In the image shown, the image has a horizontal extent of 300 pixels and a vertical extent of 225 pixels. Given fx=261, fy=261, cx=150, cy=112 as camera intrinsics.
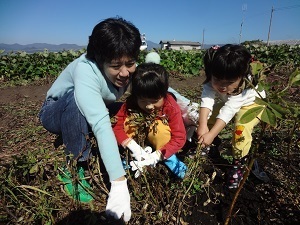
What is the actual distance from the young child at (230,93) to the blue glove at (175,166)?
199mm

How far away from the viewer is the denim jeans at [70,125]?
4.78 ft

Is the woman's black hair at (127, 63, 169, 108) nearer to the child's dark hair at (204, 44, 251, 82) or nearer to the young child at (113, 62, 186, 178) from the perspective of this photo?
the young child at (113, 62, 186, 178)

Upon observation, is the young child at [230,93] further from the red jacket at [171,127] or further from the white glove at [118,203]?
the white glove at [118,203]

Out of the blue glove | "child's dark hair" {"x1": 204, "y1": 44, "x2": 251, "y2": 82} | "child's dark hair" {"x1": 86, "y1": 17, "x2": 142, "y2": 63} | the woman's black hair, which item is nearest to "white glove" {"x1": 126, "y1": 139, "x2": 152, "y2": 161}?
the blue glove

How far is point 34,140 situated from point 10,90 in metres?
3.52

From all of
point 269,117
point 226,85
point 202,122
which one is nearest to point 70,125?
point 202,122

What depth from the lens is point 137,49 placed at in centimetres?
144

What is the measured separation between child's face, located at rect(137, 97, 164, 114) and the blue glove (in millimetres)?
325

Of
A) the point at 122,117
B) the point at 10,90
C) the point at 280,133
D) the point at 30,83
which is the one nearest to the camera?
the point at 122,117

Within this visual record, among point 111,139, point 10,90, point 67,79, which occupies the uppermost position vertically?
point 67,79

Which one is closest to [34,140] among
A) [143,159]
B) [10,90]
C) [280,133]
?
[143,159]

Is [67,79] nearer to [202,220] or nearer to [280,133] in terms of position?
[202,220]

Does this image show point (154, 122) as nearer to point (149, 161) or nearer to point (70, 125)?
point (149, 161)

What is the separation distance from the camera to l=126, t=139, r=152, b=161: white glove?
150cm
